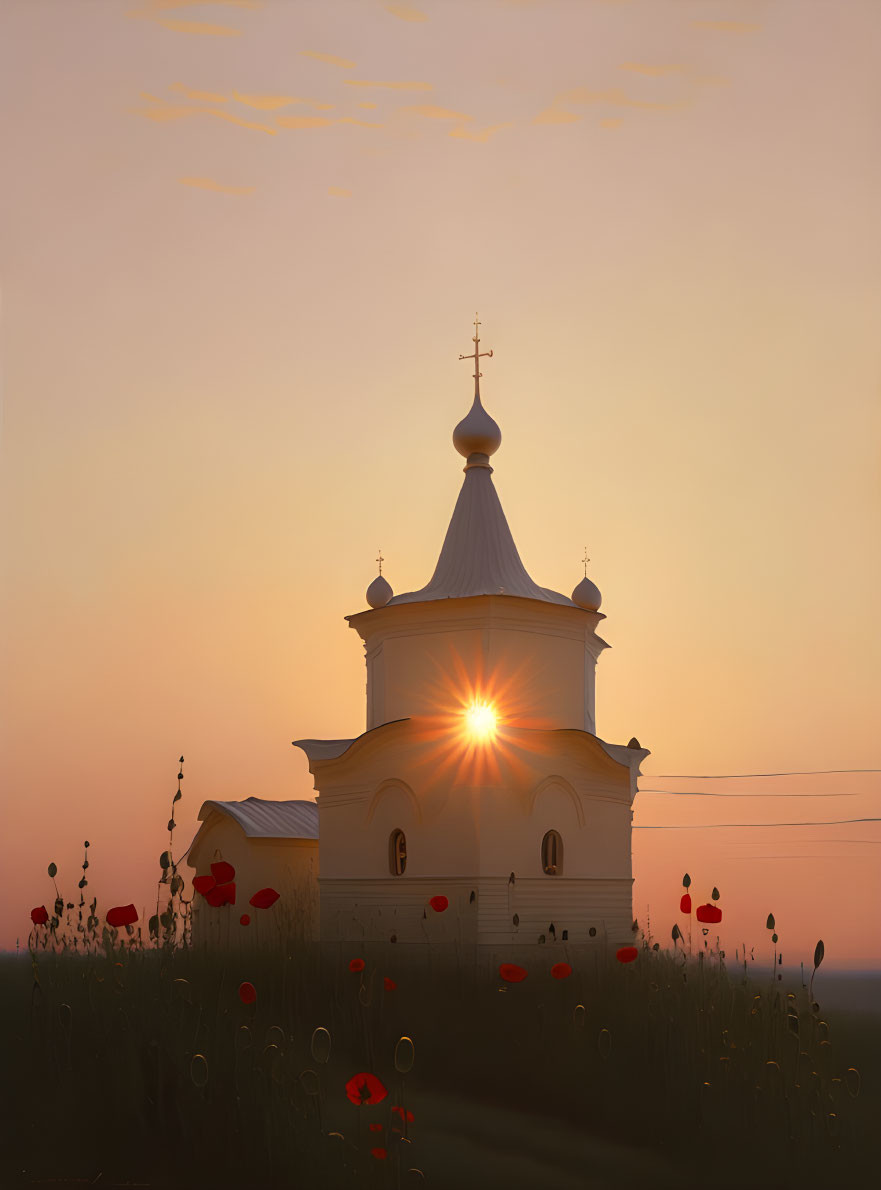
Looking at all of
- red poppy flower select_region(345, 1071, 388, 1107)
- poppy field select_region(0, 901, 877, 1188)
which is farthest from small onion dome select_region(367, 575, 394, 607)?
red poppy flower select_region(345, 1071, 388, 1107)

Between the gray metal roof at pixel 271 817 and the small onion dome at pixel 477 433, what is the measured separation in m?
9.91

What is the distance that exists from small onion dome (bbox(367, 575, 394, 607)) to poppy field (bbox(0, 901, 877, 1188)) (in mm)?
7930

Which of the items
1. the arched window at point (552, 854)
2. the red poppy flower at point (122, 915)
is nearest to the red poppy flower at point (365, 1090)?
the red poppy flower at point (122, 915)

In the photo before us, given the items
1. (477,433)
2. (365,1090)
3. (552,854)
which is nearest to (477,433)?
(477,433)

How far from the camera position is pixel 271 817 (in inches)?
1097

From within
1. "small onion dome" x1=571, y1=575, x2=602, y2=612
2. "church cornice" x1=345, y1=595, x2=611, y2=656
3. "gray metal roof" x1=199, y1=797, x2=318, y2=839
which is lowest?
"gray metal roof" x1=199, y1=797, x2=318, y2=839

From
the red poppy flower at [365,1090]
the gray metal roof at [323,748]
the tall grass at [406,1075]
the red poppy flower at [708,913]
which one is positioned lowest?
the tall grass at [406,1075]

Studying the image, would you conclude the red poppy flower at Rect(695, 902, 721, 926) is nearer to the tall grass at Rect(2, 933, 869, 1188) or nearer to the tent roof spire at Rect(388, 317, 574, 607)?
the tall grass at Rect(2, 933, 869, 1188)

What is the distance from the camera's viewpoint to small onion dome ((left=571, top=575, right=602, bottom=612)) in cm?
2438

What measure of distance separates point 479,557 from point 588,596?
106 inches

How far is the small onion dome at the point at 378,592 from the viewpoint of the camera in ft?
81.3

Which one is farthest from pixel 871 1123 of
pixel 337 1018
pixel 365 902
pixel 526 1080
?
pixel 365 902

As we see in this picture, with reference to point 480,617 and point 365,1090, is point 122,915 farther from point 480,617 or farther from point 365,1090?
point 480,617

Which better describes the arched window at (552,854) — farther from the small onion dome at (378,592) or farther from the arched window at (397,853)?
the small onion dome at (378,592)
